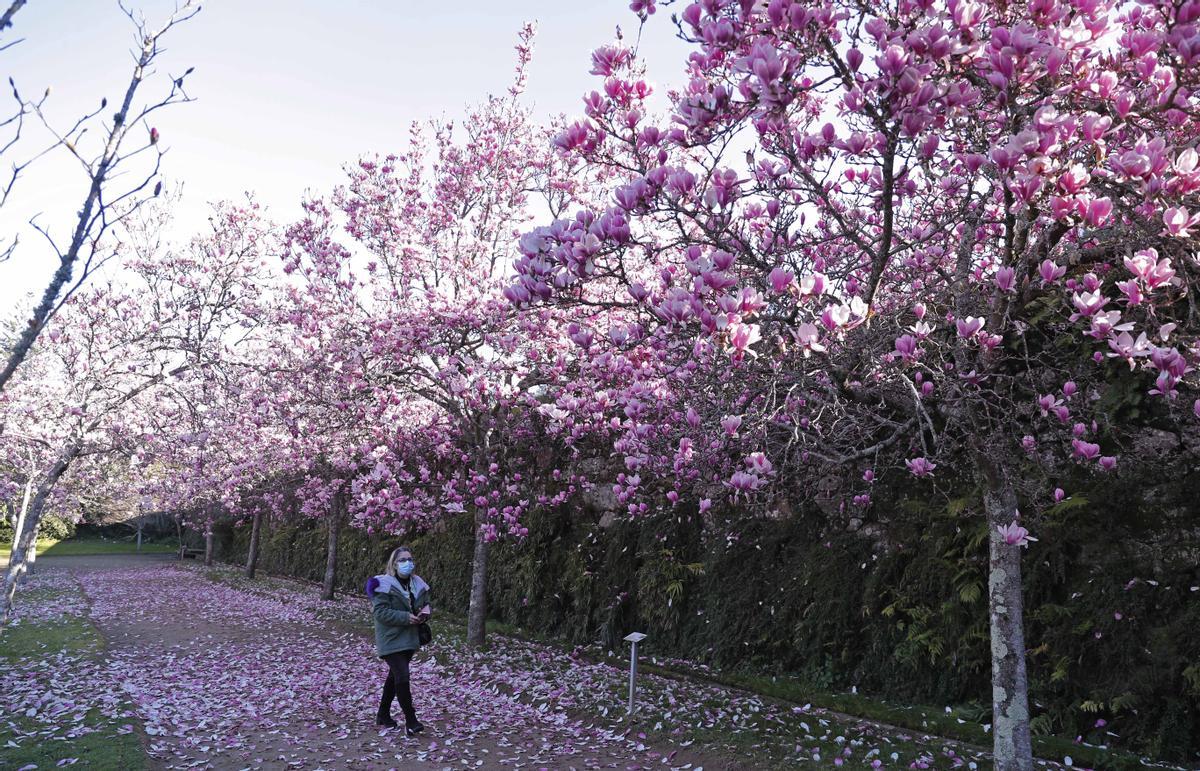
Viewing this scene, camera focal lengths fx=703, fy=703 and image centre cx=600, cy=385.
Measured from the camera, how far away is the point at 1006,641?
482cm

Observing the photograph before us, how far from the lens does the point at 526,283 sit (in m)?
3.98

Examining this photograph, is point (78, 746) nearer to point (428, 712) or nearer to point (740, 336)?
point (428, 712)

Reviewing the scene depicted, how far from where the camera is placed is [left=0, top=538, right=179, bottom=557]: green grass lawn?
4100 cm

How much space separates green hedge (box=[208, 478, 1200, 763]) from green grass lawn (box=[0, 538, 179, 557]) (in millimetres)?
39936

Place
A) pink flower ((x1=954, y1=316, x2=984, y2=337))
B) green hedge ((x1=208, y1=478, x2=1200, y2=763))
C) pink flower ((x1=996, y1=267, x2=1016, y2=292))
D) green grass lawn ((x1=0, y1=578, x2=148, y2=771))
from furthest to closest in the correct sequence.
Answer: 1. green hedge ((x1=208, y1=478, x2=1200, y2=763))
2. green grass lawn ((x1=0, y1=578, x2=148, y2=771))
3. pink flower ((x1=996, y1=267, x2=1016, y2=292))
4. pink flower ((x1=954, y1=316, x2=984, y2=337))

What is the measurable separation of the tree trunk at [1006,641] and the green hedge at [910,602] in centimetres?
196

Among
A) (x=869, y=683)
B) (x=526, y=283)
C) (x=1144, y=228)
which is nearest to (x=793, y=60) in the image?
(x=526, y=283)

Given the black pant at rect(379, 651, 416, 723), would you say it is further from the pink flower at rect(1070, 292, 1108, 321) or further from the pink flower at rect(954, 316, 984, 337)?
the pink flower at rect(1070, 292, 1108, 321)

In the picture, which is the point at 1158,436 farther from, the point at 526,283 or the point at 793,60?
the point at 526,283

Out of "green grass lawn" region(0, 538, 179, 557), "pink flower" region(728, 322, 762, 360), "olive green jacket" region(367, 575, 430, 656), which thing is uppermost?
"pink flower" region(728, 322, 762, 360)

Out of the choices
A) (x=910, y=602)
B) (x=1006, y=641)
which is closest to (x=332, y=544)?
(x=910, y=602)

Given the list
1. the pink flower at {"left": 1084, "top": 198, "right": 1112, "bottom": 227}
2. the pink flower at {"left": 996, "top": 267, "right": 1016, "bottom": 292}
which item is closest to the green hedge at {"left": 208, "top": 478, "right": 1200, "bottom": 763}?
the pink flower at {"left": 996, "top": 267, "right": 1016, "bottom": 292}

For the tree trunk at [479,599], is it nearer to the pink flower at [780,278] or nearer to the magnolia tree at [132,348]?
the magnolia tree at [132,348]

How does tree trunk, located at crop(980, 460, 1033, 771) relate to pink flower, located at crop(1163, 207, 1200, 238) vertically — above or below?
below
